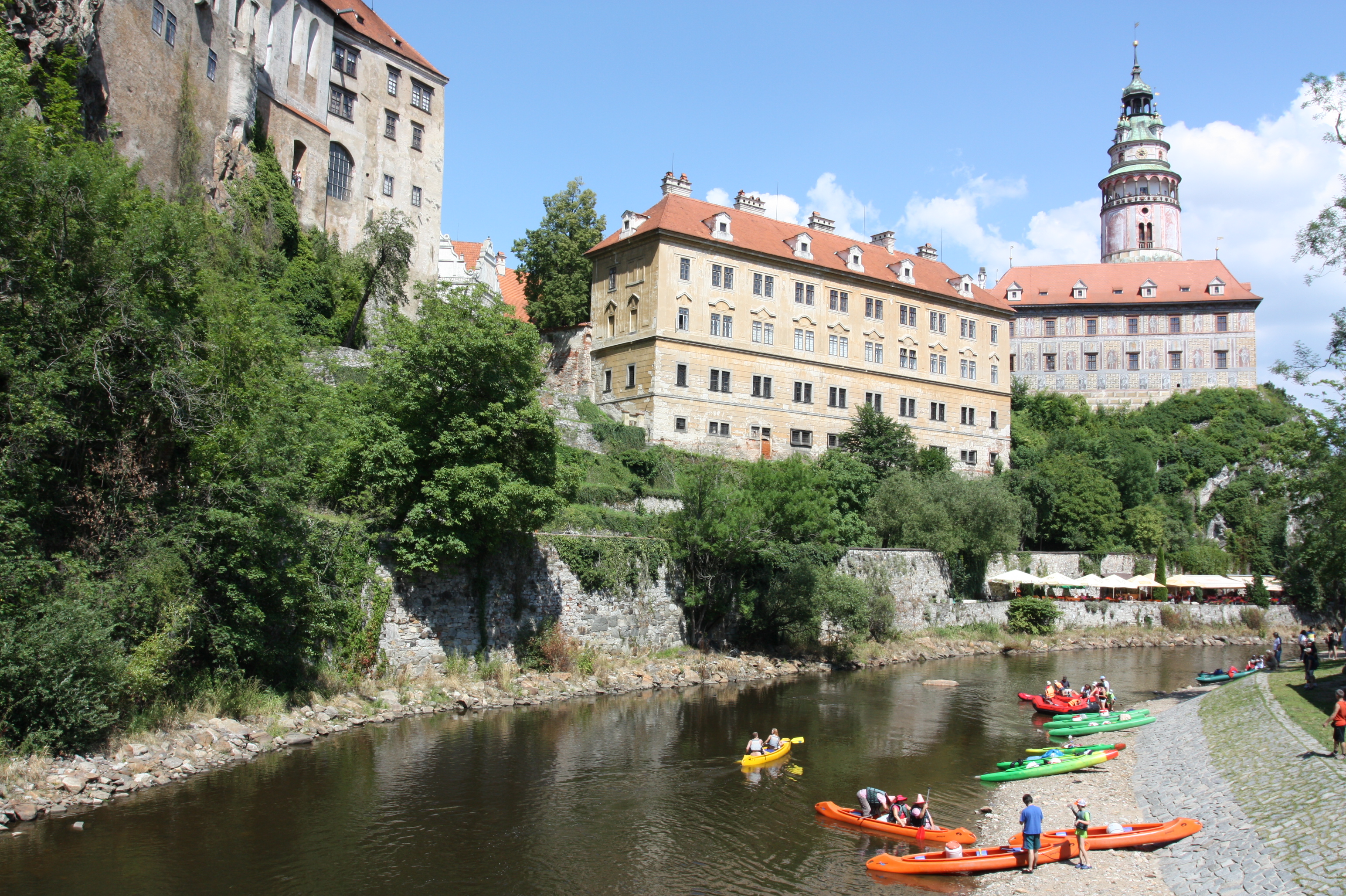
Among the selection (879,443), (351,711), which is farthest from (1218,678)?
(351,711)

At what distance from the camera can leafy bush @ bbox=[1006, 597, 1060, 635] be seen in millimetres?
42875

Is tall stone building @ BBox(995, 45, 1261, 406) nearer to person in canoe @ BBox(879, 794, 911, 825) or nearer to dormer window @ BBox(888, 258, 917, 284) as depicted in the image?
dormer window @ BBox(888, 258, 917, 284)

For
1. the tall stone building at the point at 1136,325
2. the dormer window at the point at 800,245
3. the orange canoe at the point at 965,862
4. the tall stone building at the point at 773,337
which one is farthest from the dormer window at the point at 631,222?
the tall stone building at the point at 1136,325

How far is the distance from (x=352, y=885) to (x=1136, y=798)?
1452 centimetres

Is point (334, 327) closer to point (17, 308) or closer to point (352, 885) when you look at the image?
point (17, 308)

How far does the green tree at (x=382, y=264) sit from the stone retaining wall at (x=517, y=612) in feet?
50.6

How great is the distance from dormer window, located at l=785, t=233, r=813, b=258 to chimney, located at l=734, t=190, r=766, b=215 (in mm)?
4245

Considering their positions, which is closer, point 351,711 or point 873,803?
point 873,803

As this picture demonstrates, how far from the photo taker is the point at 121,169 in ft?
60.0

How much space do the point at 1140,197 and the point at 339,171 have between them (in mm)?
68025

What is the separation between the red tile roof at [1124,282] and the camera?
72750 millimetres

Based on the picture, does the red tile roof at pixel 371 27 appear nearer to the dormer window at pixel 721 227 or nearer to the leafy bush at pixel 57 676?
the dormer window at pixel 721 227

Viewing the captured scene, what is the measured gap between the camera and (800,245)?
48281 millimetres

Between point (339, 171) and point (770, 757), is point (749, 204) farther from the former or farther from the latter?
point (770, 757)
